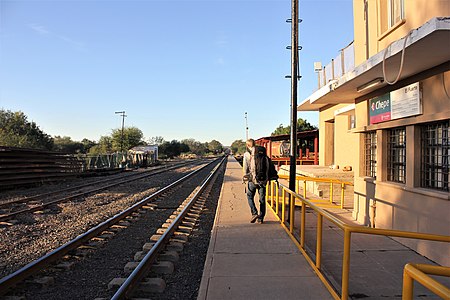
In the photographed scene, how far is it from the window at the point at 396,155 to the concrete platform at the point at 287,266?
1.41 metres

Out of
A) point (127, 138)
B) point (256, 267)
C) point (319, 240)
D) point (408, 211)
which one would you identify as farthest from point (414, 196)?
point (127, 138)

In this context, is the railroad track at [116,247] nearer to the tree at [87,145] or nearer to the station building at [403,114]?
the station building at [403,114]

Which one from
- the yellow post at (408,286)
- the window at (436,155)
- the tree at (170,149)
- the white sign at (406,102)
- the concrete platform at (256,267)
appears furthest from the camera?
the tree at (170,149)

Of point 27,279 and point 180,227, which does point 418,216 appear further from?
point 27,279

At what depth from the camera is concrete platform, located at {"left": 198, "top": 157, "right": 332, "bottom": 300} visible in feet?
14.4

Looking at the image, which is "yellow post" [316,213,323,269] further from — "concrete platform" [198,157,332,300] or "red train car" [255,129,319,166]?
"red train car" [255,129,319,166]

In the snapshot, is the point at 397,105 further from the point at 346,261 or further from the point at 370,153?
the point at 346,261

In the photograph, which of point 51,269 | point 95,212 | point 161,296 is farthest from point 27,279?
point 95,212

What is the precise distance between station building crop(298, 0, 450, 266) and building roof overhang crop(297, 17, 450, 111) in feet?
0.04

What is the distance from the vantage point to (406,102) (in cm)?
695

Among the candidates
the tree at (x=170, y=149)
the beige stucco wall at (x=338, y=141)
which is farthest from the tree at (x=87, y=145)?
the beige stucco wall at (x=338, y=141)

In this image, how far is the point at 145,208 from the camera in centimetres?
1186

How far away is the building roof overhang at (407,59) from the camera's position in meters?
4.59

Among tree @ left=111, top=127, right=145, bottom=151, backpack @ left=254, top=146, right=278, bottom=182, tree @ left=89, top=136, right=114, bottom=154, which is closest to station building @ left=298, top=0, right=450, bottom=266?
backpack @ left=254, top=146, right=278, bottom=182
